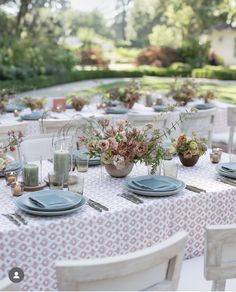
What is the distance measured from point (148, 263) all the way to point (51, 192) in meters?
0.98

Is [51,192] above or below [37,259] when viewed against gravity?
above

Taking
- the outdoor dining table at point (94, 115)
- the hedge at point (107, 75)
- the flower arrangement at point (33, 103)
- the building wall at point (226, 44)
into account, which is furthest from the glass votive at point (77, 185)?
the building wall at point (226, 44)

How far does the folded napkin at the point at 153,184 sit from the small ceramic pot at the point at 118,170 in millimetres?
195

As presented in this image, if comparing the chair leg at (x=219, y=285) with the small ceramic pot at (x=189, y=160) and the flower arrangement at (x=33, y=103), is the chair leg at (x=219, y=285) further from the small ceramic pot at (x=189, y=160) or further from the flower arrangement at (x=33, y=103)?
the flower arrangement at (x=33, y=103)

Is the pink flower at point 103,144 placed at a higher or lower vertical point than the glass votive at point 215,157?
higher

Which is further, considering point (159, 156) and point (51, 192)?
point (159, 156)

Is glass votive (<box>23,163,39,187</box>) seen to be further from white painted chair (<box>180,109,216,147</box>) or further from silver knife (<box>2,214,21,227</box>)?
white painted chair (<box>180,109,216,147</box>)

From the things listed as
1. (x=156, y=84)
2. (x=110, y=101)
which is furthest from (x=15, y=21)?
(x=110, y=101)

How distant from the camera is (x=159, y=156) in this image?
280 centimetres

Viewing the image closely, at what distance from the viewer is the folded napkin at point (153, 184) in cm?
259

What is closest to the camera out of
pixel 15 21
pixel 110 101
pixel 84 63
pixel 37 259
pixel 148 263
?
pixel 148 263

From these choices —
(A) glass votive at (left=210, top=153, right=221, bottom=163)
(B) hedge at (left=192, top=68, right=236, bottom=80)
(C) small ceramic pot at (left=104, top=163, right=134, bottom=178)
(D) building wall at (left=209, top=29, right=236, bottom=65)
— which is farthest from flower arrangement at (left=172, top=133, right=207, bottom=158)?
(D) building wall at (left=209, top=29, right=236, bottom=65)

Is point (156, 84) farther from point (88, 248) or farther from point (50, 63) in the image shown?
point (88, 248)

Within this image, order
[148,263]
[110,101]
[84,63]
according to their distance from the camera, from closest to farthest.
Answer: [148,263] → [110,101] → [84,63]
